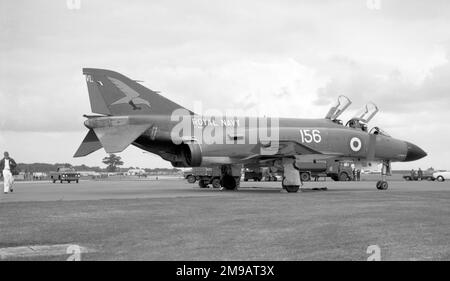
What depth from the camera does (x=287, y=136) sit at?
22.6m

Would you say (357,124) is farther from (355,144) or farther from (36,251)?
(36,251)

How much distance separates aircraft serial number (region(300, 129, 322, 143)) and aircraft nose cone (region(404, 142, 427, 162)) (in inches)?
223

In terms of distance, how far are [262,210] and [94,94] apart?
11280mm

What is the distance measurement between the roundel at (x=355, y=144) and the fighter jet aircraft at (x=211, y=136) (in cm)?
5

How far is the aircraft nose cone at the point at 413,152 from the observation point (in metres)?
26.1

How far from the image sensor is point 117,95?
21688 millimetres

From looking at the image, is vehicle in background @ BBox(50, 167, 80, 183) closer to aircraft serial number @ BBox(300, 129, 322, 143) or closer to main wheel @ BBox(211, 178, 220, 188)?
main wheel @ BBox(211, 178, 220, 188)

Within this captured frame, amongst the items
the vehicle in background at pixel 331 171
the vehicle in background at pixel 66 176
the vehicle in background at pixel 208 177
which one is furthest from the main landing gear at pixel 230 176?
the vehicle in background at pixel 66 176

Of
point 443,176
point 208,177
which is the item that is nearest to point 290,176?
point 208,177

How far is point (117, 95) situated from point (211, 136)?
14.6 feet

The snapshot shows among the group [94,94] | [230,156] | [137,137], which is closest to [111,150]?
Result: [137,137]
